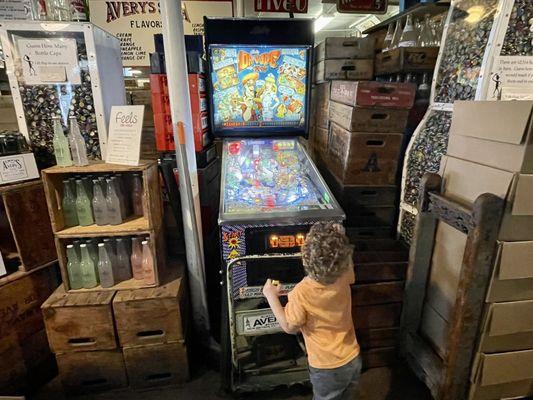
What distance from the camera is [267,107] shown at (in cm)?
263

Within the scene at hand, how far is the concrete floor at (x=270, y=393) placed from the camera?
6.49ft

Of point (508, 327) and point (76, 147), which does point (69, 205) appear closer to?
point (76, 147)

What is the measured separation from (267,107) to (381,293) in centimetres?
164

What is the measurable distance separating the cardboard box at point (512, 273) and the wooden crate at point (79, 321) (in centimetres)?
205

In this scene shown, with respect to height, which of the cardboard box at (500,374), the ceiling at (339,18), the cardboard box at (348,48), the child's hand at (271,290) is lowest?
the cardboard box at (500,374)

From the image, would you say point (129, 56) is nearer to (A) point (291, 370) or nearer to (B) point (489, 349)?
(A) point (291, 370)

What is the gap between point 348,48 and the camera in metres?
2.99

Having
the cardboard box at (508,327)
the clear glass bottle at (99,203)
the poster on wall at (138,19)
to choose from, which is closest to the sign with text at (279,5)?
the poster on wall at (138,19)

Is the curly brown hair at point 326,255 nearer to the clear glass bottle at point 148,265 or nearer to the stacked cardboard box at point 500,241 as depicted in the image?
the stacked cardboard box at point 500,241

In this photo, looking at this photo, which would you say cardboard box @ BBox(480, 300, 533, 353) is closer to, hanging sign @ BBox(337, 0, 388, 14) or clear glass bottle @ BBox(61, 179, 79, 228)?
clear glass bottle @ BBox(61, 179, 79, 228)

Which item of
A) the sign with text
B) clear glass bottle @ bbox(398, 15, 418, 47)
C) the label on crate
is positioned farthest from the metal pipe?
the sign with text

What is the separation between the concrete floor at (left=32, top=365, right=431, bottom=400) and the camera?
1979 mm

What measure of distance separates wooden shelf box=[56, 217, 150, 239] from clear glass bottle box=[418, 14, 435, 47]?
2.74m

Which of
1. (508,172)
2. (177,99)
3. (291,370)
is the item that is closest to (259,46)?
(177,99)
